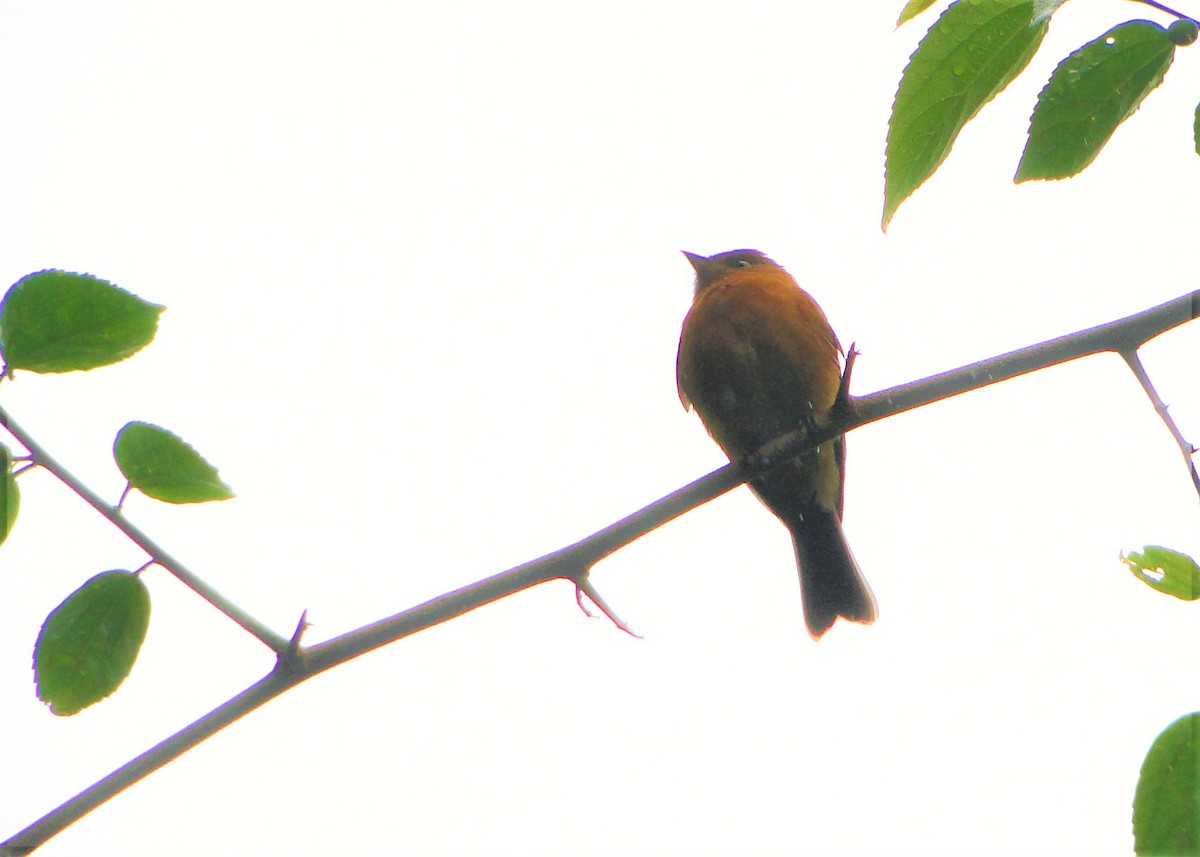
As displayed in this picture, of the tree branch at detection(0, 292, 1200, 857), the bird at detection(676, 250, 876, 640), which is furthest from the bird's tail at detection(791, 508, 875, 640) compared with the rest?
the tree branch at detection(0, 292, 1200, 857)

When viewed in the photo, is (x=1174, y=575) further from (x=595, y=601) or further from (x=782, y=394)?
(x=782, y=394)

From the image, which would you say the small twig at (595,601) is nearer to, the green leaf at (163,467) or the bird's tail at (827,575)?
the green leaf at (163,467)

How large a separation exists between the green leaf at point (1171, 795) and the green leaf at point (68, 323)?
4.54ft

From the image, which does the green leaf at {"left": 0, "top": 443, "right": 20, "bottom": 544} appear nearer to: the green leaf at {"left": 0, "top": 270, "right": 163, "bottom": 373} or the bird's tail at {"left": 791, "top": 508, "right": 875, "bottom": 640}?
the green leaf at {"left": 0, "top": 270, "right": 163, "bottom": 373}

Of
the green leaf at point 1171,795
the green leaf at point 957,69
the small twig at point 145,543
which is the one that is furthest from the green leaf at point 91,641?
the green leaf at point 1171,795

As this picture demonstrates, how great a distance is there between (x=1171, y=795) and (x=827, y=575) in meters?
4.13

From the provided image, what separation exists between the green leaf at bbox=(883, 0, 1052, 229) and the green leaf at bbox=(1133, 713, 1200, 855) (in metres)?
0.74

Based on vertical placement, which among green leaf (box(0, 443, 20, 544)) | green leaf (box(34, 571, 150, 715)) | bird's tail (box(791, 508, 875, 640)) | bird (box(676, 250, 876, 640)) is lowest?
green leaf (box(34, 571, 150, 715))

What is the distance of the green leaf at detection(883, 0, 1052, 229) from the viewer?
1.59m

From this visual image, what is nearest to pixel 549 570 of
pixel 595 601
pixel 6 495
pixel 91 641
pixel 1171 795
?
pixel 595 601

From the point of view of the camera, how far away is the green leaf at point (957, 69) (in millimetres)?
1593

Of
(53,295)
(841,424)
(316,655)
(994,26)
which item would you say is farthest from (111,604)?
(994,26)

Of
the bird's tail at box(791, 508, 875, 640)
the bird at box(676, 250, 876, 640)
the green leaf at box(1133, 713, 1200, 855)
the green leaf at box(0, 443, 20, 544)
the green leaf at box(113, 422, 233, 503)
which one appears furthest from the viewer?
the bird's tail at box(791, 508, 875, 640)

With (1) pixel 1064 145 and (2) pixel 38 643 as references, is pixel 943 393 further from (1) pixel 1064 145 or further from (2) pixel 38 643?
(2) pixel 38 643
